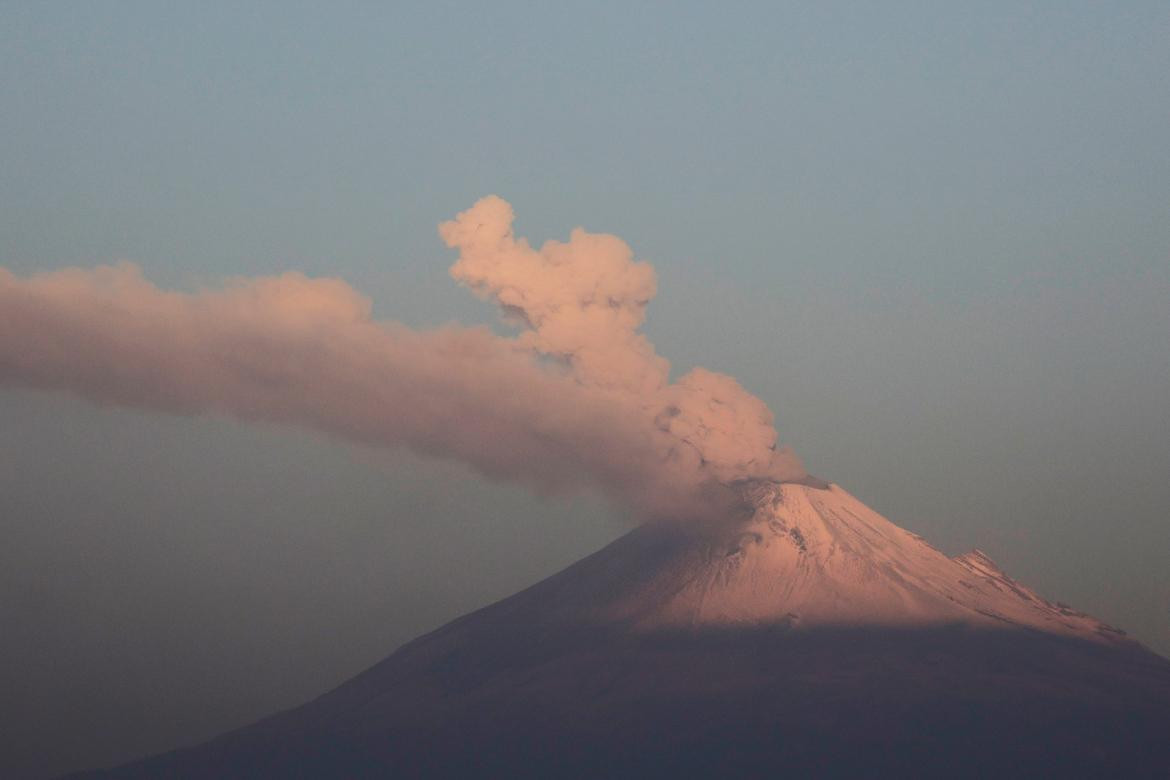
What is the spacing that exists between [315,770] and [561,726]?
61.8ft

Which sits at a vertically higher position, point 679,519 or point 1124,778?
point 679,519

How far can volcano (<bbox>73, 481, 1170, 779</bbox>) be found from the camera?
118312 mm

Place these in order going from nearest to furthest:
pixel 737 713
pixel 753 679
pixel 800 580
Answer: pixel 737 713, pixel 753 679, pixel 800 580

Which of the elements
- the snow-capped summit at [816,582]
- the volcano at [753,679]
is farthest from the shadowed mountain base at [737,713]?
the snow-capped summit at [816,582]

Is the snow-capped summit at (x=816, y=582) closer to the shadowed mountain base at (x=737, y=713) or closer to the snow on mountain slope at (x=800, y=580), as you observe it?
the snow on mountain slope at (x=800, y=580)

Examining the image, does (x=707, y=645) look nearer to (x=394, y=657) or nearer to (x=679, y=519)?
(x=679, y=519)

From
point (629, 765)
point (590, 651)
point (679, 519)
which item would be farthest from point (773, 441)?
point (629, 765)

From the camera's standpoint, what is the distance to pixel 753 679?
12675 centimetres

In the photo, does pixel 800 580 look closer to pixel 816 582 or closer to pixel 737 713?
pixel 816 582

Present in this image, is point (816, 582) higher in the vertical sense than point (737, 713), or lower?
higher

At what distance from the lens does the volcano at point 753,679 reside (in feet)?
388

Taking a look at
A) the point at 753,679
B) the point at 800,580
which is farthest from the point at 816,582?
the point at 753,679

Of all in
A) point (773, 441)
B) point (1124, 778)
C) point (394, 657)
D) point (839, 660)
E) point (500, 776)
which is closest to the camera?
point (1124, 778)

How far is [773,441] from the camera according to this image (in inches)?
5477
